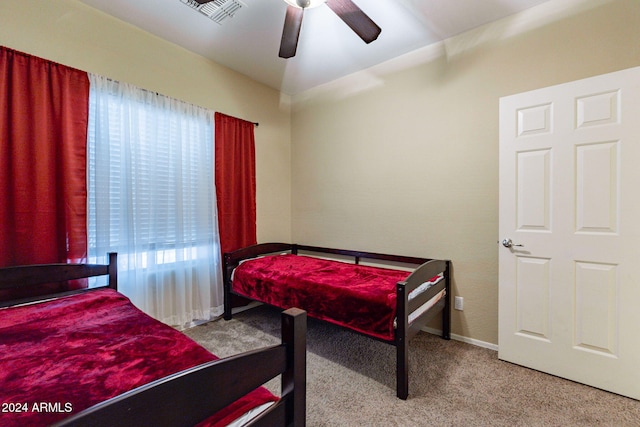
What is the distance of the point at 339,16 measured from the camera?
1.67 metres

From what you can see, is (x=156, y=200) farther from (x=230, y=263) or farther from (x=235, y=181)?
(x=230, y=263)

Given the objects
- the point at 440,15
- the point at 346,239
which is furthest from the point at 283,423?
the point at 440,15

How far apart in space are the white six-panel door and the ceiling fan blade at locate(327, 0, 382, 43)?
119cm

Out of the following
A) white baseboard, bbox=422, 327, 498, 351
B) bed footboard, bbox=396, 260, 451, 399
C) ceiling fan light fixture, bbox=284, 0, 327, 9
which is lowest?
white baseboard, bbox=422, 327, 498, 351

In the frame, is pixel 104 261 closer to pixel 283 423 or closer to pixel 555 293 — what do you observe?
pixel 283 423

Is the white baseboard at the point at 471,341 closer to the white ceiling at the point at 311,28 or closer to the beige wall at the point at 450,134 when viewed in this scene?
the beige wall at the point at 450,134

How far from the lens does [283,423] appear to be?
0.91 m

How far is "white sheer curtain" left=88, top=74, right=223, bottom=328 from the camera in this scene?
2.20 meters

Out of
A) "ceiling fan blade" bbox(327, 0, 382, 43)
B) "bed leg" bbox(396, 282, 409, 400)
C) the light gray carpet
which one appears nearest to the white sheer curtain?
the light gray carpet

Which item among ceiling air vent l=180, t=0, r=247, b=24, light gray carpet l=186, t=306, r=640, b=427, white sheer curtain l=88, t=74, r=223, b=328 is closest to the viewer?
light gray carpet l=186, t=306, r=640, b=427

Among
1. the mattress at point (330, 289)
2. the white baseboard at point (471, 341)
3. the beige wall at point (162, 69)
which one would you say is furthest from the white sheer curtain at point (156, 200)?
the white baseboard at point (471, 341)

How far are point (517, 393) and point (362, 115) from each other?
2.74 metres

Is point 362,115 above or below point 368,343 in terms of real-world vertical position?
above

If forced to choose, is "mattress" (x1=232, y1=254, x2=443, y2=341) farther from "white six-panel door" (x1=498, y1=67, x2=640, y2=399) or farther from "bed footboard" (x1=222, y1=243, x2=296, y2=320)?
"white six-panel door" (x1=498, y1=67, x2=640, y2=399)
